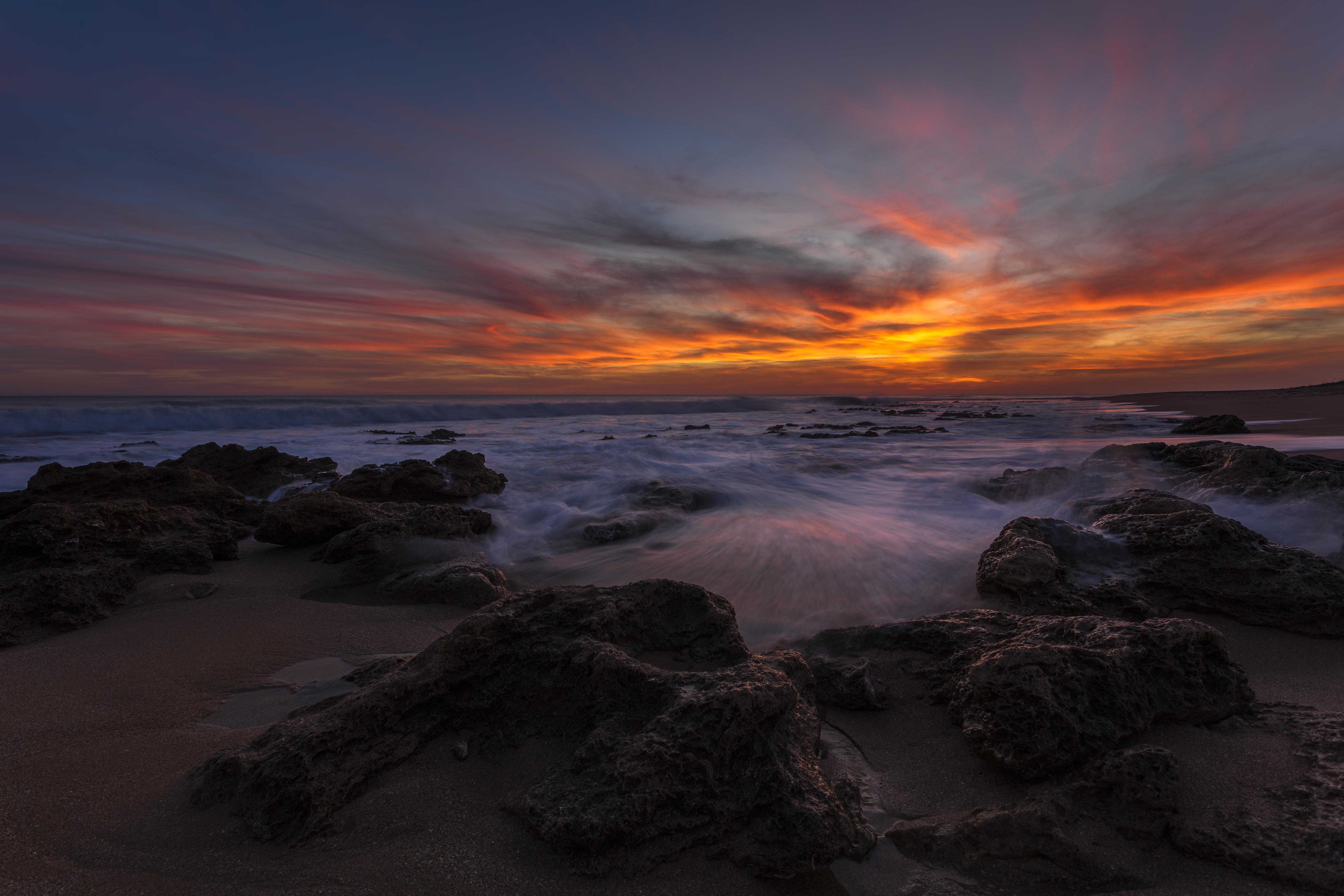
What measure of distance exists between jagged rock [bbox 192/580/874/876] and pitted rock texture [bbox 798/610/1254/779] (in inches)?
24.9

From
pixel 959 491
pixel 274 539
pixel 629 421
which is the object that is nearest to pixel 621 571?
pixel 274 539

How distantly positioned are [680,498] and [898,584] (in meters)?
3.90

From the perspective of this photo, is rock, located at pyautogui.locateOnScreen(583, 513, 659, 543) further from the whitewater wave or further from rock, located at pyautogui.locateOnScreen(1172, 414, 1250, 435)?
the whitewater wave

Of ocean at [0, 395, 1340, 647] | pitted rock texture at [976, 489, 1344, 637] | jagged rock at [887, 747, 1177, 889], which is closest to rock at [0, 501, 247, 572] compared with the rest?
ocean at [0, 395, 1340, 647]

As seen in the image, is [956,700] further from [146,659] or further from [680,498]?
[680,498]

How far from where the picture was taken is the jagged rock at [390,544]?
479cm

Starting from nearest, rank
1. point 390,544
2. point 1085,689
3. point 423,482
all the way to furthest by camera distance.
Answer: point 1085,689
point 390,544
point 423,482

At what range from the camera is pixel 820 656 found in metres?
3.03

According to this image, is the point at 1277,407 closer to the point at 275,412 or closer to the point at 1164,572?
the point at 1164,572

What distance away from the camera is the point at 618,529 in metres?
6.69

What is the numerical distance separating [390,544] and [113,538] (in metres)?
2.00

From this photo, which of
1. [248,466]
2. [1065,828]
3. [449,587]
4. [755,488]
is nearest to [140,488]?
[248,466]

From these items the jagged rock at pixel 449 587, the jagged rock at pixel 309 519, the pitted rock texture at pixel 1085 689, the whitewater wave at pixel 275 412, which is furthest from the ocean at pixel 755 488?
the pitted rock texture at pixel 1085 689

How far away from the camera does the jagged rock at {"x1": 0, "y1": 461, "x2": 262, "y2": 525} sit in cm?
610
